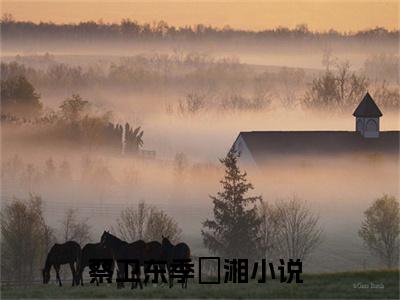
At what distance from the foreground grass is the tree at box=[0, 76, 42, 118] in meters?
24.7

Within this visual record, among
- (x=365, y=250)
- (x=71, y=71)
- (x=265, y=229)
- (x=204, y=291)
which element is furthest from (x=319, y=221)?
(x=204, y=291)

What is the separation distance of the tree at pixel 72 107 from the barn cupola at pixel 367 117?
45.5 ft

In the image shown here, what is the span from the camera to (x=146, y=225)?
45.0m

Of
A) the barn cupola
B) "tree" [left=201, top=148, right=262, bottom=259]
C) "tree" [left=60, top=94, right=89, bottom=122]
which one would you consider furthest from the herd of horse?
the barn cupola

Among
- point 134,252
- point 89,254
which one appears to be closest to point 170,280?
point 134,252

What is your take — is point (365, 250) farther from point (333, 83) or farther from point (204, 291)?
point (204, 291)

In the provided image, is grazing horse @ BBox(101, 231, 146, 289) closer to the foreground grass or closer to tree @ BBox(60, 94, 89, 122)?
the foreground grass

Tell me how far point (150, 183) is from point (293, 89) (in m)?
10.0

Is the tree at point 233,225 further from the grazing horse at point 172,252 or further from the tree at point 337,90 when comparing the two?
the tree at point 337,90

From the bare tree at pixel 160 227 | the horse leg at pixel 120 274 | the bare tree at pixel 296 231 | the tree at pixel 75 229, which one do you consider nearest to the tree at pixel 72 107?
the tree at pixel 75 229

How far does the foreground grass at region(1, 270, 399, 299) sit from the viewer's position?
26297mm

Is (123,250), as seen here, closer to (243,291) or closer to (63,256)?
(63,256)

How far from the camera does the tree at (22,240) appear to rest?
37.3 meters

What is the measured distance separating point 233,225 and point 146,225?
694cm
